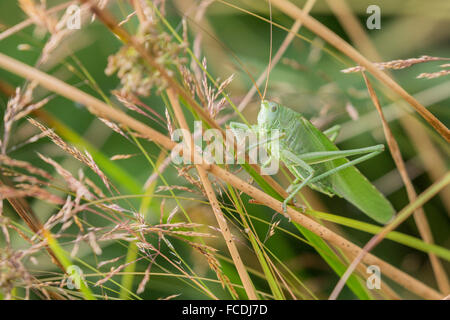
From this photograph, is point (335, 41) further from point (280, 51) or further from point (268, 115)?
point (268, 115)

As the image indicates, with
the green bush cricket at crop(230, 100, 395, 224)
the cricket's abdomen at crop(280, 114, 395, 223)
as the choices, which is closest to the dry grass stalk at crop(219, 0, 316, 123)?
the green bush cricket at crop(230, 100, 395, 224)

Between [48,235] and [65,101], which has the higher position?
[65,101]

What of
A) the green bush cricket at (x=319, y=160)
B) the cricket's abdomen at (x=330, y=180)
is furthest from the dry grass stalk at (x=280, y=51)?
the cricket's abdomen at (x=330, y=180)

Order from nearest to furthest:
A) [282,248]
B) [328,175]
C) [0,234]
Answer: [328,175], [0,234], [282,248]

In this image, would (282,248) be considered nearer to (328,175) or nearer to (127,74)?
(328,175)

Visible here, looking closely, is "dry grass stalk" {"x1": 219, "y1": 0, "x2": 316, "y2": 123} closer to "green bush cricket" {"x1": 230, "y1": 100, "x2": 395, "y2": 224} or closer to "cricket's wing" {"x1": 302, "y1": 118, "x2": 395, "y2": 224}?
"green bush cricket" {"x1": 230, "y1": 100, "x2": 395, "y2": 224}

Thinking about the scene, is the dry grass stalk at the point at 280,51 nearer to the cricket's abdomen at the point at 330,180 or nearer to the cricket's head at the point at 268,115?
the cricket's head at the point at 268,115
